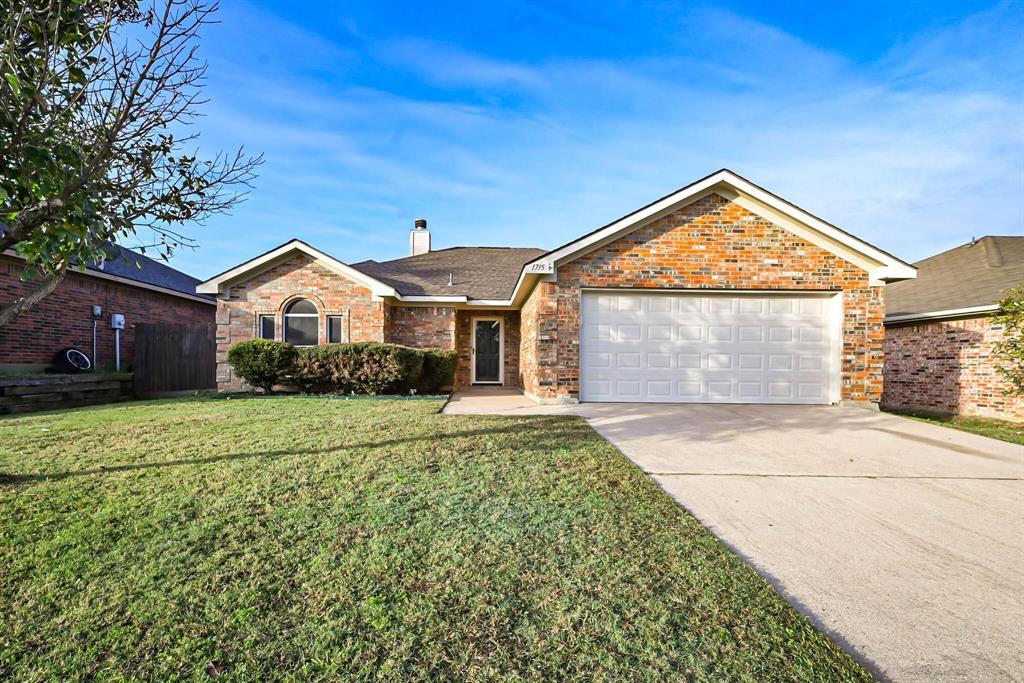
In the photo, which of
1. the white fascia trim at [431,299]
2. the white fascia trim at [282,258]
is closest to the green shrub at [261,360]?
the white fascia trim at [282,258]

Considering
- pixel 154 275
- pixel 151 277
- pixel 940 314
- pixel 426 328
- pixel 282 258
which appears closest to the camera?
pixel 940 314

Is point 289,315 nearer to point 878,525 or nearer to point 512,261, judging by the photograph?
point 512,261

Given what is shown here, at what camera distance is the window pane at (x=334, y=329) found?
41.3 feet

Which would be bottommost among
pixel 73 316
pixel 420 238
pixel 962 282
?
pixel 73 316

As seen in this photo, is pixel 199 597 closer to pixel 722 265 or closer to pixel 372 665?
pixel 372 665

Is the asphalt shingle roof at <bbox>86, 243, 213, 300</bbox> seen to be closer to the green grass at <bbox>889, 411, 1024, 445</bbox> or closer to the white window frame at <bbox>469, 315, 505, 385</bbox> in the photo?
the white window frame at <bbox>469, 315, 505, 385</bbox>

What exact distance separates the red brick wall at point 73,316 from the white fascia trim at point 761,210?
39.6ft

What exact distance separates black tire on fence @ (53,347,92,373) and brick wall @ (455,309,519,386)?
9.77 m

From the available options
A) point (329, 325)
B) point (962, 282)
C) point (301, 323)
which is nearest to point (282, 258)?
point (301, 323)

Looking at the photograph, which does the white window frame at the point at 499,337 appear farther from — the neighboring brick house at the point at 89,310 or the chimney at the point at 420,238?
the neighboring brick house at the point at 89,310

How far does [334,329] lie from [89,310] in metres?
6.73

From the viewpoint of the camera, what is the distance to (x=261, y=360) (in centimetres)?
1098

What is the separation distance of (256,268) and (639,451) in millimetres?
11206

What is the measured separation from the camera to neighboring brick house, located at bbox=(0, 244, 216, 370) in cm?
1081
